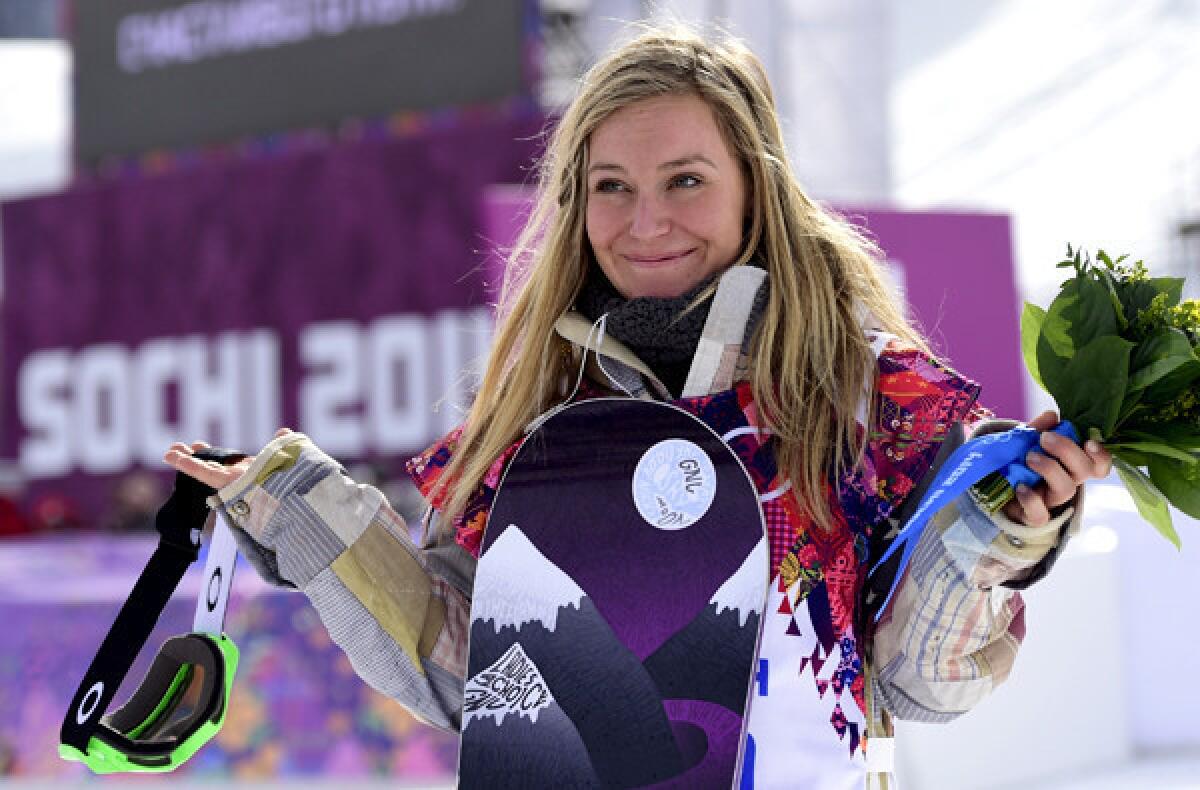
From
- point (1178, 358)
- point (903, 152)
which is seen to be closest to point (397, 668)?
point (1178, 358)

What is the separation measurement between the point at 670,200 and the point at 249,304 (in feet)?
21.5

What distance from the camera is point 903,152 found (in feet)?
22.8

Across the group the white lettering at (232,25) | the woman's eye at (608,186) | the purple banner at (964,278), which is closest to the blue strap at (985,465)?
the woman's eye at (608,186)

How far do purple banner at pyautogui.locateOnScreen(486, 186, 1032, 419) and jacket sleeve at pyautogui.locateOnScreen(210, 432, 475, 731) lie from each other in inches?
138

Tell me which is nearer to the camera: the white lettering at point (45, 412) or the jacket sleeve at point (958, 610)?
the jacket sleeve at point (958, 610)

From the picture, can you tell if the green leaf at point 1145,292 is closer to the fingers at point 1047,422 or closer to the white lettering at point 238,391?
the fingers at point 1047,422

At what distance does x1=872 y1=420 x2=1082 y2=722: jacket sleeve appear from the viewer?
50.6 inches

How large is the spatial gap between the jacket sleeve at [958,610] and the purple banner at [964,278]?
12.2 ft

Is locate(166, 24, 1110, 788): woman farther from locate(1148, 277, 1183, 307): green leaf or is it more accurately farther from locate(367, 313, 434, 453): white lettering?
locate(367, 313, 434, 453): white lettering

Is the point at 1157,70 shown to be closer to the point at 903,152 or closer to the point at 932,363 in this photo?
the point at 903,152

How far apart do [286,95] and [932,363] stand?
22.9ft

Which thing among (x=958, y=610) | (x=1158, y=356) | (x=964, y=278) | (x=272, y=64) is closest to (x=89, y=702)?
(x=958, y=610)

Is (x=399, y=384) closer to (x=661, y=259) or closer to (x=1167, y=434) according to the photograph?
(x=661, y=259)

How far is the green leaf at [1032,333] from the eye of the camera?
4.41ft
